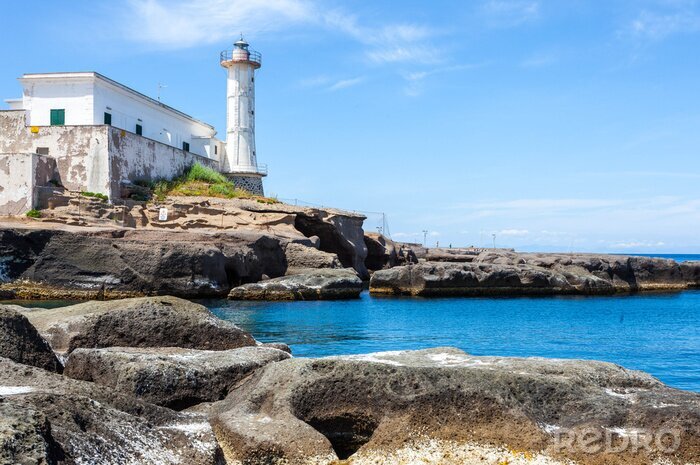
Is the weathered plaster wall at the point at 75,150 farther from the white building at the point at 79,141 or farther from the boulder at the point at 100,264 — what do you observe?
the boulder at the point at 100,264

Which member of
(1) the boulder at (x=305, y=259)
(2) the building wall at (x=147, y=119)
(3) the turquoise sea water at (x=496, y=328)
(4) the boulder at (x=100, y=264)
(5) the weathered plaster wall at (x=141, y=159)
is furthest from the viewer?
(2) the building wall at (x=147, y=119)

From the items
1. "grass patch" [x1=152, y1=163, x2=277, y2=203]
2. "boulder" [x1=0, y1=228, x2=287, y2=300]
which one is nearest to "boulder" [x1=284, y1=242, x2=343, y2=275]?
"boulder" [x1=0, y1=228, x2=287, y2=300]

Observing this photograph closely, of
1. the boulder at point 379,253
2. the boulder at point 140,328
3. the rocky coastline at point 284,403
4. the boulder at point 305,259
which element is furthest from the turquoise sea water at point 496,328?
the boulder at point 379,253

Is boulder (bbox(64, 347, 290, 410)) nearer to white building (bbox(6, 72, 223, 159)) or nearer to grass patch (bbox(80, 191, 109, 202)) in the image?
grass patch (bbox(80, 191, 109, 202))

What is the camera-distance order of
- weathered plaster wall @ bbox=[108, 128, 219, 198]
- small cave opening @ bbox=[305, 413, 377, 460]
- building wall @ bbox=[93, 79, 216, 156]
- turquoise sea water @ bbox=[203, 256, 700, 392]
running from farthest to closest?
building wall @ bbox=[93, 79, 216, 156] < weathered plaster wall @ bbox=[108, 128, 219, 198] < turquoise sea water @ bbox=[203, 256, 700, 392] < small cave opening @ bbox=[305, 413, 377, 460]

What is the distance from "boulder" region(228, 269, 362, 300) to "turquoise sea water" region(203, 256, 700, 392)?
1.02 m

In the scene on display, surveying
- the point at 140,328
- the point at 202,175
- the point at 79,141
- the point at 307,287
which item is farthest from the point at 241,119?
the point at 140,328

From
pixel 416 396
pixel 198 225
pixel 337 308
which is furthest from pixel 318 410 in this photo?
pixel 198 225

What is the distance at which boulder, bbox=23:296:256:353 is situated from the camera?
10.4 m

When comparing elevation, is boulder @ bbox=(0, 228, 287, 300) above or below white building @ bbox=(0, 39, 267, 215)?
below

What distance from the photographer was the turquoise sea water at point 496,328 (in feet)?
59.0

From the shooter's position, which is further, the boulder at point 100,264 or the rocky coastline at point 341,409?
the boulder at point 100,264

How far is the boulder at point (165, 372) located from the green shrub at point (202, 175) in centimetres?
3838

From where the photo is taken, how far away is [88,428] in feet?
17.4
